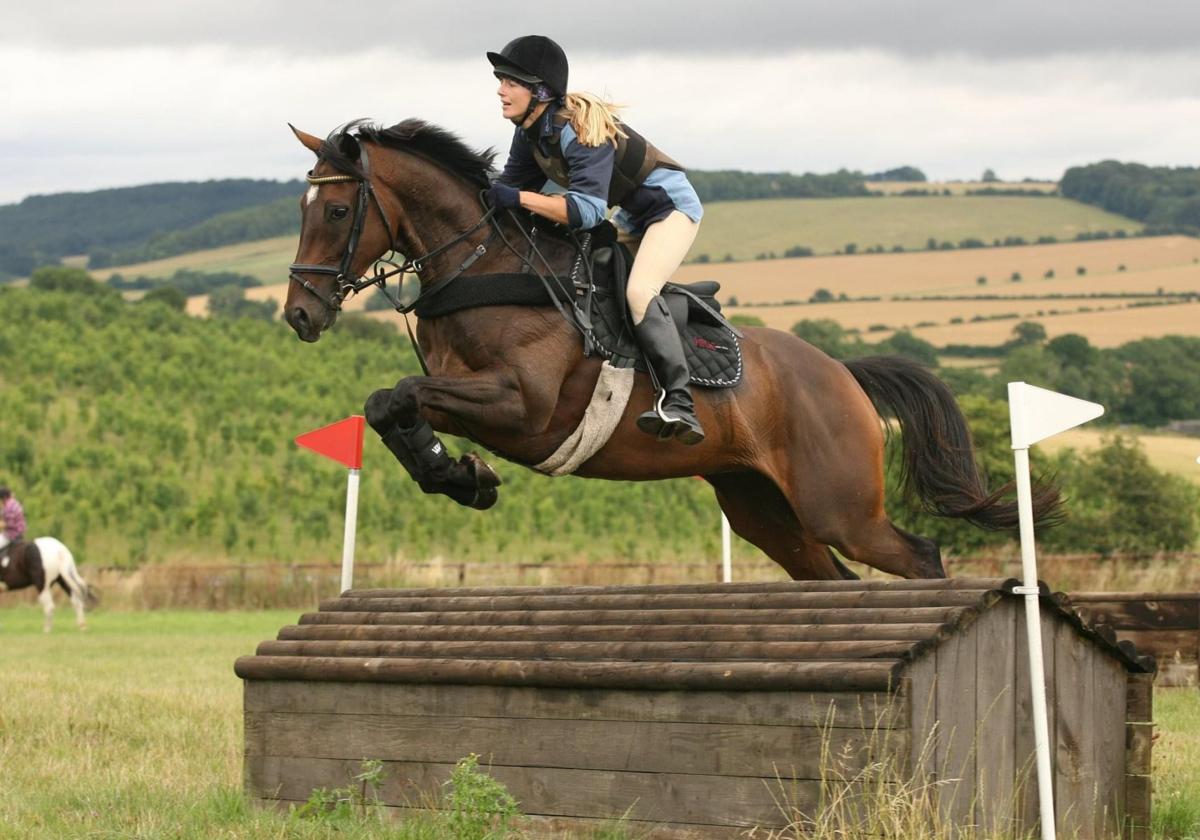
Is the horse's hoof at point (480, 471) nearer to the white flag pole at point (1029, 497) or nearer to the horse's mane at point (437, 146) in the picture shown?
the horse's mane at point (437, 146)

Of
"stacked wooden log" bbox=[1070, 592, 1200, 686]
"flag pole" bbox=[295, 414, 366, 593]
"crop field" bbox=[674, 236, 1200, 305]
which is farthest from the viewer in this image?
"crop field" bbox=[674, 236, 1200, 305]

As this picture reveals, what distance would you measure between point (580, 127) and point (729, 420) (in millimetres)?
1224

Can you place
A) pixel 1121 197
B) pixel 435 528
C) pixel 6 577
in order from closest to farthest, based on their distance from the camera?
pixel 6 577
pixel 435 528
pixel 1121 197

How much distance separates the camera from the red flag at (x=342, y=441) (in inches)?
273

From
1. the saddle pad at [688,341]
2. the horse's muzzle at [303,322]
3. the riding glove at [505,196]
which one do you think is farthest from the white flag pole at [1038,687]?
the horse's muzzle at [303,322]

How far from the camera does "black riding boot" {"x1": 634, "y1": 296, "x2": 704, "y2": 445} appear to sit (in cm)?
545

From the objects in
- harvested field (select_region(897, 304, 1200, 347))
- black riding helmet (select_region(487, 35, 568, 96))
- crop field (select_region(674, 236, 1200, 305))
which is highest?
crop field (select_region(674, 236, 1200, 305))

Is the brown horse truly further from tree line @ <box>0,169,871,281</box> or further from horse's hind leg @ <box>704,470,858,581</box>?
tree line @ <box>0,169,871,281</box>

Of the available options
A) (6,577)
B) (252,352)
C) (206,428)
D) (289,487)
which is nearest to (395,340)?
(252,352)

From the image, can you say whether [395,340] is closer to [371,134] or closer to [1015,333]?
[1015,333]

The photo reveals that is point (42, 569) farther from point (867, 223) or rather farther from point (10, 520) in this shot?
point (867, 223)

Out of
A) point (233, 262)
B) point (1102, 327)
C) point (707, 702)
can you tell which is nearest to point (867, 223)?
point (1102, 327)

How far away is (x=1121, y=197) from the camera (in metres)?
63.4

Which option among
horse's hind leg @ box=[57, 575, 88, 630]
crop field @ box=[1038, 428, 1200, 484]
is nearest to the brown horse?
horse's hind leg @ box=[57, 575, 88, 630]
